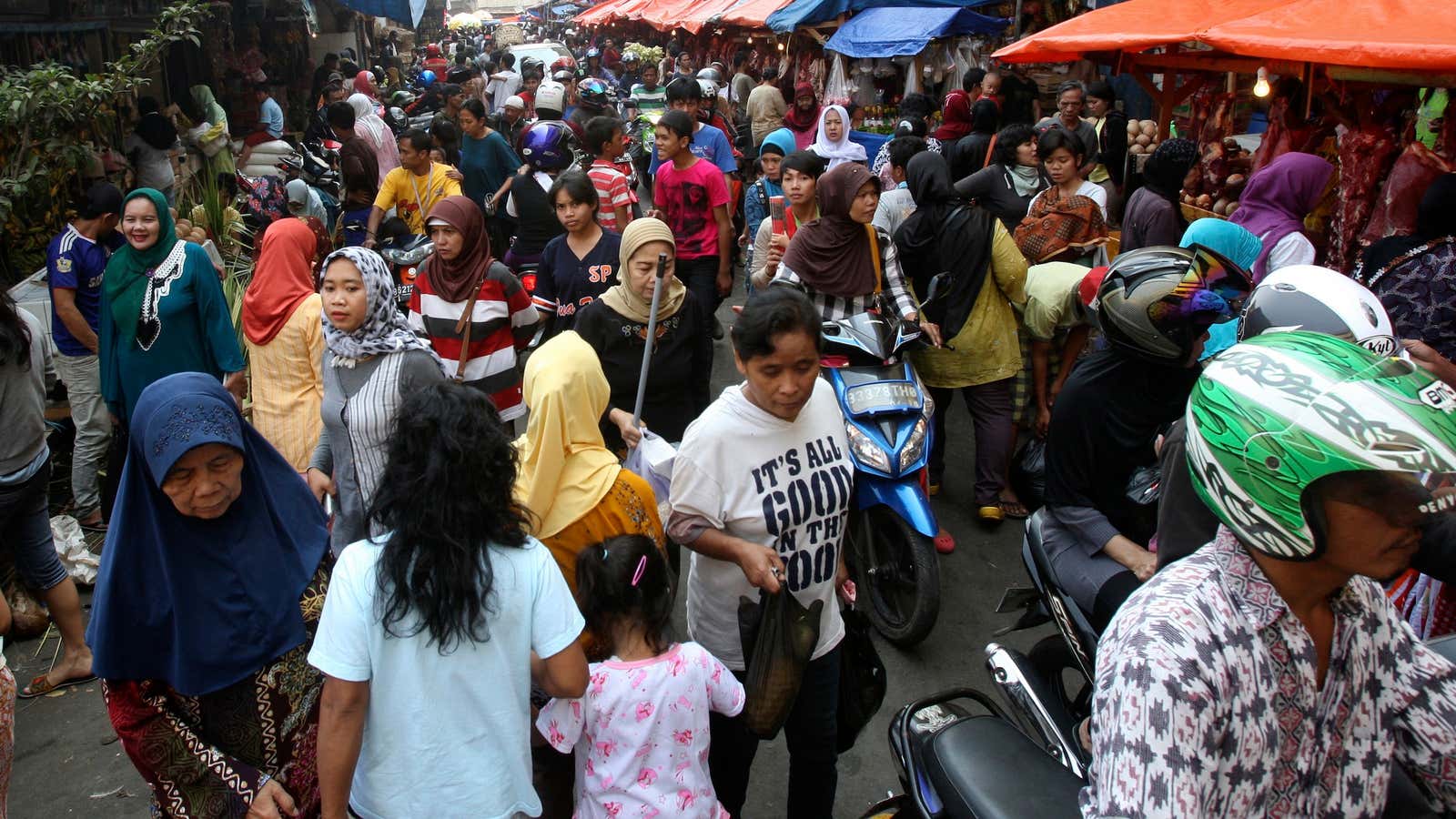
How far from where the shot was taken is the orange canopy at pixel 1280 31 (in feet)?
13.3

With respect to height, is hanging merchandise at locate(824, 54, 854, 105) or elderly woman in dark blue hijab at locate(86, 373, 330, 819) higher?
elderly woman in dark blue hijab at locate(86, 373, 330, 819)

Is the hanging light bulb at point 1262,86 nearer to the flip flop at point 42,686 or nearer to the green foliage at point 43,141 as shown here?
the flip flop at point 42,686

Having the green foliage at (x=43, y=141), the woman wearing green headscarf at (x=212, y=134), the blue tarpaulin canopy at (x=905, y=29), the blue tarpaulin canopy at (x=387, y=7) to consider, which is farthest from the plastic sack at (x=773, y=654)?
the blue tarpaulin canopy at (x=387, y=7)

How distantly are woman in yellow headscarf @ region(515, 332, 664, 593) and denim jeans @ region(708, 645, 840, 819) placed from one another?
589 millimetres

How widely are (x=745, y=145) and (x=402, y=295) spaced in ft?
22.2

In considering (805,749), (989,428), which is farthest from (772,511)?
(989,428)

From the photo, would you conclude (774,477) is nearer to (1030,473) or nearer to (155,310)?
(1030,473)

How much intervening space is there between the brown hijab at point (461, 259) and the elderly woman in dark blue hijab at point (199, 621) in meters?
2.23

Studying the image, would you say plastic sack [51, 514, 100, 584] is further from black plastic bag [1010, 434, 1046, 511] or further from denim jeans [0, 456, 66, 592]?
black plastic bag [1010, 434, 1046, 511]

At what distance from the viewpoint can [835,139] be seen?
8.77 m

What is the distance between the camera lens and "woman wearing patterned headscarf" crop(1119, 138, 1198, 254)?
562cm

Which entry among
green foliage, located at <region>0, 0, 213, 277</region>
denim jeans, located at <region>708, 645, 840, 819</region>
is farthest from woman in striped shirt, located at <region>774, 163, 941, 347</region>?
green foliage, located at <region>0, 0, 213, 277</region>

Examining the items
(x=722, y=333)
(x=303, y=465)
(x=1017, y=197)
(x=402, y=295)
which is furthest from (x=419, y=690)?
(x=722, y=333)

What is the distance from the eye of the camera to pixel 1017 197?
6711 millimetres
